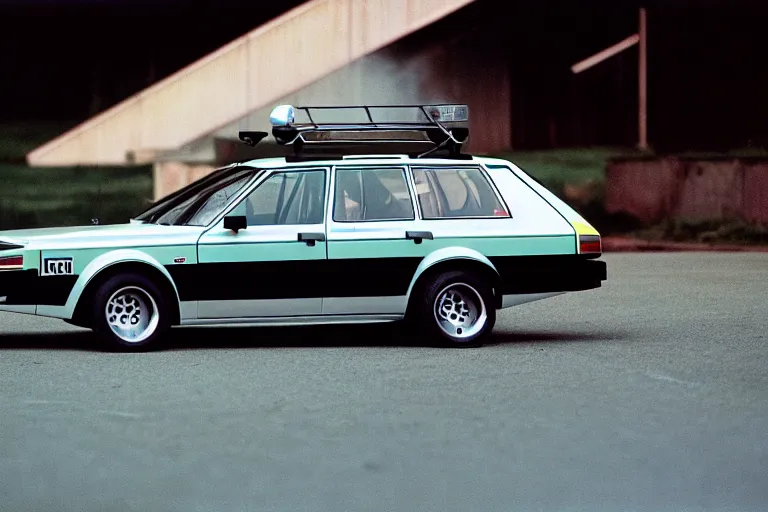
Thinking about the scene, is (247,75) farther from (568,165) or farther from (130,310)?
(130,310)

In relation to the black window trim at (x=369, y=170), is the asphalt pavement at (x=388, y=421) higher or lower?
lower

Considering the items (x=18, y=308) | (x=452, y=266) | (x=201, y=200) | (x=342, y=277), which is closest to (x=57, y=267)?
(x=18, y=308)

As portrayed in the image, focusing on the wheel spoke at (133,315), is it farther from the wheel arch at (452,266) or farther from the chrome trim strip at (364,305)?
the wheel arch at (452,266)

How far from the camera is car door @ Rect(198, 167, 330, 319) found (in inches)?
448

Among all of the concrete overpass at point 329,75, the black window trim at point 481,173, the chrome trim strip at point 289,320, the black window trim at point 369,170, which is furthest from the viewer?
the concrete overpass at point 329,75

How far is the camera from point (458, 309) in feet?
38.7

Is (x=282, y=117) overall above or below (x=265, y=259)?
above

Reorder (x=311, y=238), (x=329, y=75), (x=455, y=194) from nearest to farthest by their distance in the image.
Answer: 1. (x=311, y=238)
2. (x=455, y=194)
3. (x=329, y=75)

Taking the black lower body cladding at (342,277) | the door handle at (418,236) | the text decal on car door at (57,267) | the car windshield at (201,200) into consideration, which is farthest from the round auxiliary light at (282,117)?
the text decal on car door at (57,267)

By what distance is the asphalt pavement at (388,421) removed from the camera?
6625 mm

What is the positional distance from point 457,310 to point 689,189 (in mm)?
11539

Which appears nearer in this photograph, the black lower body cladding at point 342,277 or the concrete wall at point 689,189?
the black lower body cladding at point 342,277

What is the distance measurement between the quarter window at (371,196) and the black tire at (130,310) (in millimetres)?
1484

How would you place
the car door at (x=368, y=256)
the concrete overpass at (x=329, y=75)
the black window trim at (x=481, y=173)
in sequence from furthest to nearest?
the concrete overpass at (x=329, y=75)
the black window trim at (x=481, y=173)
the car door at (x=368, y=256)
